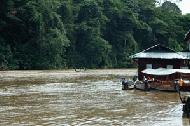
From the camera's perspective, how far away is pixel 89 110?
2819 centimetres

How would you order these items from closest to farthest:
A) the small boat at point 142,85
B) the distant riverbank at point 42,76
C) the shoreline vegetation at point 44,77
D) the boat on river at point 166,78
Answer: the boat on river at point 166,78 < the small boat at point 142,85 < the shoreline vegetation at point 44,77 < the distant riverbank at point 42,76

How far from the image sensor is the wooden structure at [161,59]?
4839 centimetres

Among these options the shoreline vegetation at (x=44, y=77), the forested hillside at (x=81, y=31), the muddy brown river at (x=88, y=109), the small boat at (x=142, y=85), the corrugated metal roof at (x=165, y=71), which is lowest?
the muddy brown river at (x=88, y=109)

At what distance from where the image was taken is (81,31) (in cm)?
10325

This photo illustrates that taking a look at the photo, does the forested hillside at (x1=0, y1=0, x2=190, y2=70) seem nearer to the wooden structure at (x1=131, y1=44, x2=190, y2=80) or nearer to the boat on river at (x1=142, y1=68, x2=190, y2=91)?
the wooden structure at (x1=131, y1=44, x2=190, y2=80)

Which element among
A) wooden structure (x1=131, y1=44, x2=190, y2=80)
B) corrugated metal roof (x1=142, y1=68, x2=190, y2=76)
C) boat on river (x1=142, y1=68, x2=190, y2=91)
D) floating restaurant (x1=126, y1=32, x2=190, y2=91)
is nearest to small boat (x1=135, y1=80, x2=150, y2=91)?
floating restaurant (x1=126, y1=32, x2=190, y2=91)

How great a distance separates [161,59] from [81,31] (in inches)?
2171

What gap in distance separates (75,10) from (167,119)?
82435 mm

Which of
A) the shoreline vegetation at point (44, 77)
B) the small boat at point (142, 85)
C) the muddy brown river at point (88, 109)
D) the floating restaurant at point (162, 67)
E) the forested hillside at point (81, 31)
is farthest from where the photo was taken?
the forested hillside at point (81, 31)

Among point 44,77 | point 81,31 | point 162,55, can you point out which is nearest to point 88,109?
point 162,55

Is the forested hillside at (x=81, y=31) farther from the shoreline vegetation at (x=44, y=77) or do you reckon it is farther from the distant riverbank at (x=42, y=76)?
the shoreline vegetation at (x=44, y=77)

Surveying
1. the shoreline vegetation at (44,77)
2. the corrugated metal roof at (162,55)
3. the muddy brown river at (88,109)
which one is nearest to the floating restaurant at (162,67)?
the corrugated metal roof at (162,55)

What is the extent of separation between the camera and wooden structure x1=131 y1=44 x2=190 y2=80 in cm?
4839

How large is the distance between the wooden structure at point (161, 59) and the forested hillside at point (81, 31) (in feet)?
127
